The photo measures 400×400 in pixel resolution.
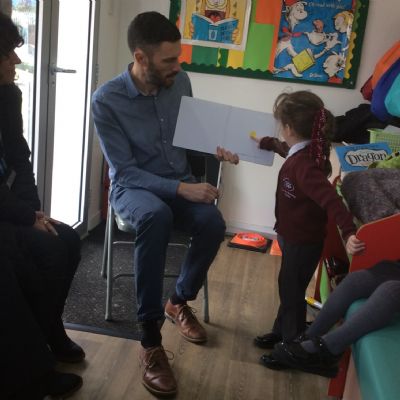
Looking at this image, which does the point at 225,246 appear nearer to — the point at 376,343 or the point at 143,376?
the point at 143,376

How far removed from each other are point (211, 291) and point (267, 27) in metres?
1.61

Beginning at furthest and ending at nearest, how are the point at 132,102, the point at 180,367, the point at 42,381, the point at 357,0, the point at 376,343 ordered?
the point at 357,0, the point at 132,102, the point at 180,367, the point at 42,381, the point at 376,343

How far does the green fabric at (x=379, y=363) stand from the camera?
988 mm

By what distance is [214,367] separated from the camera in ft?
5.45

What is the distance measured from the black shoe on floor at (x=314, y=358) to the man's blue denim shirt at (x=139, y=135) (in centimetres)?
69

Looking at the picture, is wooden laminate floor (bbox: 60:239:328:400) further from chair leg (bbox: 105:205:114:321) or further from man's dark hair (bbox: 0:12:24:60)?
man's dark hair (bbox: 0:12:24:60)

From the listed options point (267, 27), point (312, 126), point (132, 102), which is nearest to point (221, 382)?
point (312, 126)

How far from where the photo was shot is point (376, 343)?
116 cm

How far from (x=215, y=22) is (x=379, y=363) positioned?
7.57 feet

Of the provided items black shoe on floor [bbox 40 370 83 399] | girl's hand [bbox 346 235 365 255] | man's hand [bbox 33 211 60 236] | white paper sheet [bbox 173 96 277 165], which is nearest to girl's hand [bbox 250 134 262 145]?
white paper sheet [bbox 173 96 277 165]

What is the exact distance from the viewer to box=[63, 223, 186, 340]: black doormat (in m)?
1.85

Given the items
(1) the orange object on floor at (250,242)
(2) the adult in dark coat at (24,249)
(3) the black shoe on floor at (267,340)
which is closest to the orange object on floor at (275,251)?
(1) the orange object on floor at (250,242)

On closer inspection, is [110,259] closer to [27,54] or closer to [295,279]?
[295,279]

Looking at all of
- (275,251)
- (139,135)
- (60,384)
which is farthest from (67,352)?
(275,251)
